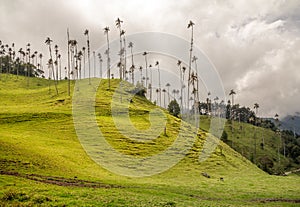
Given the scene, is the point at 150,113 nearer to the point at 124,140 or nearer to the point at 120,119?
the point at 120,119

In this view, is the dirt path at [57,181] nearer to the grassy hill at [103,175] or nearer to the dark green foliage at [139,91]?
the grassy hill at [103,175]

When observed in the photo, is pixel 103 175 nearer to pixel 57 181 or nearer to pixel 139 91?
pixel 57 181

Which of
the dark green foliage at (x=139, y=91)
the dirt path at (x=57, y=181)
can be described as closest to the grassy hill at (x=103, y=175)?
the dirt path at (x=57, y=181)

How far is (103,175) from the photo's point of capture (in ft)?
174

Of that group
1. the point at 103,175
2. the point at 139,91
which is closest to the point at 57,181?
the point at 103,175

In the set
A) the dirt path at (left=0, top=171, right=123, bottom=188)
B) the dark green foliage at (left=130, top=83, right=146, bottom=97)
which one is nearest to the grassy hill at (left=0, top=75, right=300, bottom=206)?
the dirt path at (left=0, top=171, right=123, bottom=188)

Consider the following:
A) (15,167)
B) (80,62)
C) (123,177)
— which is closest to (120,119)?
(123,177)

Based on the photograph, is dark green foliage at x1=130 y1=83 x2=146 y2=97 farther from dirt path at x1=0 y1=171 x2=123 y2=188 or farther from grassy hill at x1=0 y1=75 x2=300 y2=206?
dirt path at x1=0 y1=171 x2=123 y2=188

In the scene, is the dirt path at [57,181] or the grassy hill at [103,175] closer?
the grassy hill at [103,175]

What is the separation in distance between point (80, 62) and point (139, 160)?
12736cm

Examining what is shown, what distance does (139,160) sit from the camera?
6969 centimetres

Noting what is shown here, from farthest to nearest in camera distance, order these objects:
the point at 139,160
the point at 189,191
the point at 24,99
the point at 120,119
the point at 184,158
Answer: the point at 24,99 → the point at 120,119 → the point at 184,158 → the point at 139,160 → the point at 189,191

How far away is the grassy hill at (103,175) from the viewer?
31.0 meters

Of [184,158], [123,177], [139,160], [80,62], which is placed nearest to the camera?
[123,177]
